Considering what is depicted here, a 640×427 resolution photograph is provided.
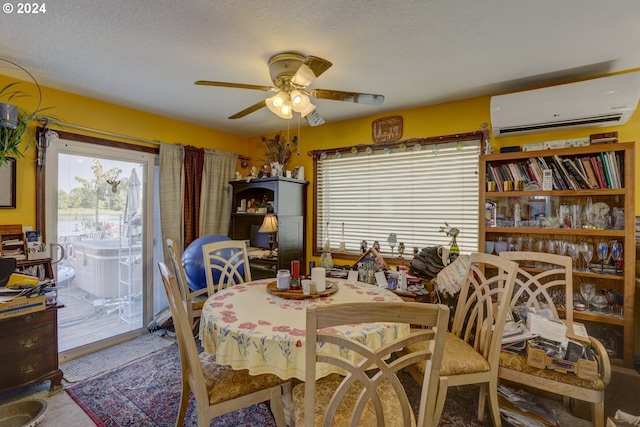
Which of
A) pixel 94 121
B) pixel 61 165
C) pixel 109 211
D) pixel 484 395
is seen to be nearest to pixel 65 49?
pixel 94 121

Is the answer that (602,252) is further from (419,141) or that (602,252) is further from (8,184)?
(8,184)

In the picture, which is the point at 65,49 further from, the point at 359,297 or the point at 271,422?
the point at 271,422

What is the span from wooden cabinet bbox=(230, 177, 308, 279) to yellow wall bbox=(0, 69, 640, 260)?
155 mm

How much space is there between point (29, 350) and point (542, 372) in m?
3.45

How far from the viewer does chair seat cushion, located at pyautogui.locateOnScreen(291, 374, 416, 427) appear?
48.6 inches

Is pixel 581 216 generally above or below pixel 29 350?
above

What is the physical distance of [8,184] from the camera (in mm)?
2371

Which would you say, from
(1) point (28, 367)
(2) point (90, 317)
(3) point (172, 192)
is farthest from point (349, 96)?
(2) point (90, 317)

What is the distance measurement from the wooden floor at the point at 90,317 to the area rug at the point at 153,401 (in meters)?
0.76

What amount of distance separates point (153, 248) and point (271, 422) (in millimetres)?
2386

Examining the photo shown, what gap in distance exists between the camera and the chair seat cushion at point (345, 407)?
1.24 m

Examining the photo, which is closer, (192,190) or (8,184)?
(8,184)

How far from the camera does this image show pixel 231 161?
13.3ft

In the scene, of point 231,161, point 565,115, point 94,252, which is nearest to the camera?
point 565,115
